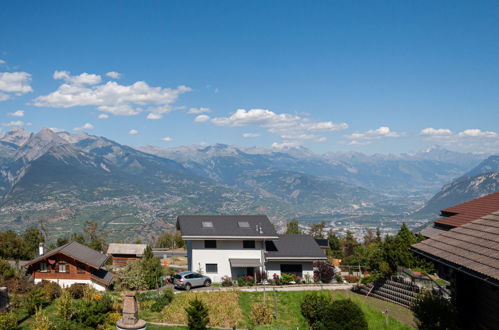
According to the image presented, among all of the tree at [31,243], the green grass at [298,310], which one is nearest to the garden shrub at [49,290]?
the green grass at [298,310]

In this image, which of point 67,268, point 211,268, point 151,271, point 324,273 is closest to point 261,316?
point 151,271

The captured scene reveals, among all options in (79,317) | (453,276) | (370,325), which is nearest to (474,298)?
(453,276)

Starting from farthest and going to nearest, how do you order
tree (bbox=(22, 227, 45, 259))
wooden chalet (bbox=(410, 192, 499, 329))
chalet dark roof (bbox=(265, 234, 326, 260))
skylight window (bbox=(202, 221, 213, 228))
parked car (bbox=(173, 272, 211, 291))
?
tree (bbox=(22, 227, 45, 259)), skylight window (bbox=(202, 221, 213, 228)), chalet dark roof (bbox=(265, 234, 326, 260)), parked car (bbox=(173, 272, 211, 291)), wooden chalet (bbox=(410, 192, 499, 329))

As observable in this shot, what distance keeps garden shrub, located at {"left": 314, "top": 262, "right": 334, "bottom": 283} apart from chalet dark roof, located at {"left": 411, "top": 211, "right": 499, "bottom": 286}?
2559 centimetres

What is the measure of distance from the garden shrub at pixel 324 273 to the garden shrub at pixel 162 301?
1502 cm

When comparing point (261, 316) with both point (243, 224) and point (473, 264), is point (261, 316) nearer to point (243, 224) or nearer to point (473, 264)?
point (473, 264)

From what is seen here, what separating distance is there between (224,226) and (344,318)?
23.9 metres

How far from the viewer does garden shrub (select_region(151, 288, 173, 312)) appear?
27031mm

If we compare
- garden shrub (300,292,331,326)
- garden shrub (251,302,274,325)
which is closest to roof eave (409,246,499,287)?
garden shrub (300,292,331,326)

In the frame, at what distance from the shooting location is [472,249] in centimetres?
1071

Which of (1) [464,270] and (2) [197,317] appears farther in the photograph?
(2) [197,317]

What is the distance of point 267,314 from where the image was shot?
24.6 m

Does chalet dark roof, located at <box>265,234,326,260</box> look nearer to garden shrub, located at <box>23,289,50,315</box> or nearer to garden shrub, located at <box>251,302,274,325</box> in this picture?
garden shrub, located at <box>251,302,274,325</box>

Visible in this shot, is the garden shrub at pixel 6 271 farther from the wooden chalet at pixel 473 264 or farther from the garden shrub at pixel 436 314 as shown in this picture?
the wooden chalet at pixel 473 264
